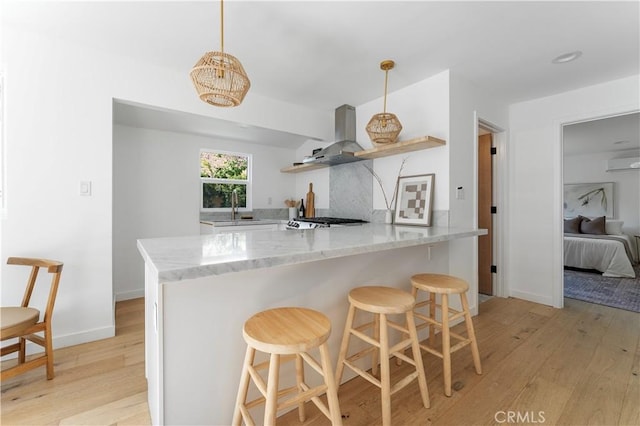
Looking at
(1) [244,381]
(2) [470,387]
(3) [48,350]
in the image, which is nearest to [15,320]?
(3) [48,350]

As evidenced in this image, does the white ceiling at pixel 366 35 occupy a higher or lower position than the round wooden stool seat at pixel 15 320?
higher

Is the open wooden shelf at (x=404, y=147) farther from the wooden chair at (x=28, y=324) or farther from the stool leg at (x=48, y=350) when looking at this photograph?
the stool leg at (x=48, y=350)

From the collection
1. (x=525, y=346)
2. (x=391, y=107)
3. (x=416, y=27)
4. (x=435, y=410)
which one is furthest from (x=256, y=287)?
(x=391, y=107)

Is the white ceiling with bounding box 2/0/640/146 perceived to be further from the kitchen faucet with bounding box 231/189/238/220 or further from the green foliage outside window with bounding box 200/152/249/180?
the kitchen faucet with bounding box 231/189/238/220

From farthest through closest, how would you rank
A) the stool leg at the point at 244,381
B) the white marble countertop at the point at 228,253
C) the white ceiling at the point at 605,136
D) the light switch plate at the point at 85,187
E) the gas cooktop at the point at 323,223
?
the white ceiling at the point at 605,136
the gas cooktop at the point at 323,223
the light switch plate at the point at 85,187
the stool leg at the point at 244,381
the white marble countertop at the point at 228,253

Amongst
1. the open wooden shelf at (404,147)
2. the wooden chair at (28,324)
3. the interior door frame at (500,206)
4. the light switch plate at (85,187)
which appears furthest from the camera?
the interior door frame at (500,206)

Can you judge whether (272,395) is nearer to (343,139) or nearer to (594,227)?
(343,139)

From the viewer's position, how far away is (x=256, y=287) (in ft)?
4.44

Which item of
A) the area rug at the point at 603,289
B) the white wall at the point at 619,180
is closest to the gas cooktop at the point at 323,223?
the area rug at the point at 603,289

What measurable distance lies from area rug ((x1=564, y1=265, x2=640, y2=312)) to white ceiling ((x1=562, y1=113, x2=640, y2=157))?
7.00 ft

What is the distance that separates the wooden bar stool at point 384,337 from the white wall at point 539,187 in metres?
2.54

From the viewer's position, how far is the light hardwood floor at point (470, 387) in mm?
1467

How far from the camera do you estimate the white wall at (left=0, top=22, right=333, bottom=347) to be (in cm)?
199

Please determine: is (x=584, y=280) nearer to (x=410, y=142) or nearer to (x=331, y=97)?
(x=410, y=142)
